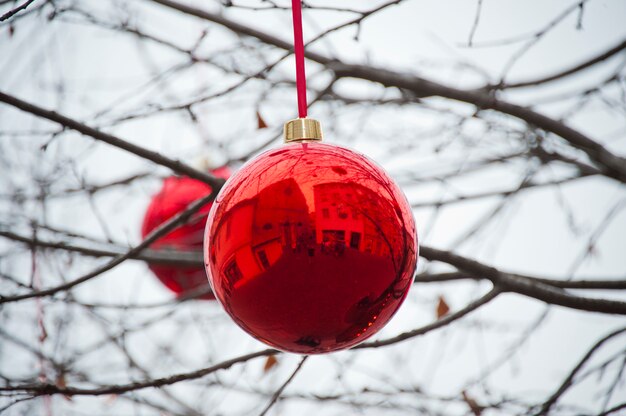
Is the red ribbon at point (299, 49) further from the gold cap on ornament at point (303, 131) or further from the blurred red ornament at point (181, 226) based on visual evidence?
the blurred red ornament at point (181, 226)

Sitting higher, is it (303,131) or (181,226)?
(181,226)

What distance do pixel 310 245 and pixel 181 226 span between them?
4.76ft

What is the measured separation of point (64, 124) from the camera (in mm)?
2189

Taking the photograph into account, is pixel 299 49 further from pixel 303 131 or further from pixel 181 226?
pixel 181 226

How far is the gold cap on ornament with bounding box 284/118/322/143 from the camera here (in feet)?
5.14

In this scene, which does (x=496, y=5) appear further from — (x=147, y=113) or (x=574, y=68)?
(x=147, y=113)

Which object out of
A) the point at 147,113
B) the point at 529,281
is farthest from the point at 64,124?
the point at 529,281

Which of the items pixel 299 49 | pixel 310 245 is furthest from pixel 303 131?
pixel 310 245

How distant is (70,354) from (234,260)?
10.0ft

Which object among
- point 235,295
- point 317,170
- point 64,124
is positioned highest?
point 64,124

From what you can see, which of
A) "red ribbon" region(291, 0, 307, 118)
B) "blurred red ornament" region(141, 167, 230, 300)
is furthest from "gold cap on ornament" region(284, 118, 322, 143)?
"blurred red ornament" region(141, 167, 230, 300)

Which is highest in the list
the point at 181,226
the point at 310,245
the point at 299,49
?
the point at 181,226

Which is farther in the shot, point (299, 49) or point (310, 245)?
point (299, 49)

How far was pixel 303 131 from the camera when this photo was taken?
1570mm
